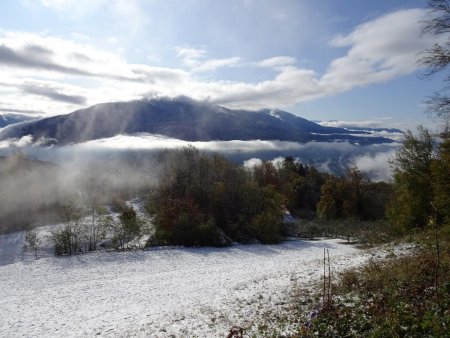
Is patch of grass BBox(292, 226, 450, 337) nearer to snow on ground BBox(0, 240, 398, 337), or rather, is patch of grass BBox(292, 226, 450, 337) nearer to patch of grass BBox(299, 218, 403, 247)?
snow on ground BBox(0, 240, 398, 337)

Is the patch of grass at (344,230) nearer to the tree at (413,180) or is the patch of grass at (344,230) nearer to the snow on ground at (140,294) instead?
the tree at (413,180)

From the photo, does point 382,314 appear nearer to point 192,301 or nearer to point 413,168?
point 192,301

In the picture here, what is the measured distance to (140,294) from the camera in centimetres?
1805

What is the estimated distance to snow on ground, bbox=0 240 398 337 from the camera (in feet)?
42.4

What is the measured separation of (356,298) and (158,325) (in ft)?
22.8

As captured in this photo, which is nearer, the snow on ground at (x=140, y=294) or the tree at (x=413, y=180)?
the snow on ground at (x=140, y=294)

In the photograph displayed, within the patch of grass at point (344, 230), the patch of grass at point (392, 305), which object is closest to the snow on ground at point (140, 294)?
the patch of grass at point (392, 305)

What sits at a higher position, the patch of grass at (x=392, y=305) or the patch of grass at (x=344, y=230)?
the patch of grass at (x=392, y=305)

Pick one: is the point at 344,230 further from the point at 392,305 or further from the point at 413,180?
the point at 392,305

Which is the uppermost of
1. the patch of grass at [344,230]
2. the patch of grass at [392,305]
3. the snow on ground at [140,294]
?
the patch of grass at [392,305]

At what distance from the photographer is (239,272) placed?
22.4 meters

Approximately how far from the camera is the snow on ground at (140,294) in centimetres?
1291

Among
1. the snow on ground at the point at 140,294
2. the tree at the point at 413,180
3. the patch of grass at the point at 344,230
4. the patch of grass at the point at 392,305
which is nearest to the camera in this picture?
the patch of grass at the point at 392,305

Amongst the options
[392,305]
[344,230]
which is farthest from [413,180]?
[392,305]
